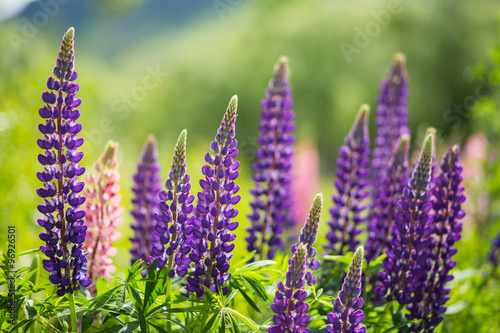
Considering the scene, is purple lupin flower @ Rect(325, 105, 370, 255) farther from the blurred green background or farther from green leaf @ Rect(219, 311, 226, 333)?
the blurred green background

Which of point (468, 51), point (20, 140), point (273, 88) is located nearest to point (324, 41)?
point (468, 51)

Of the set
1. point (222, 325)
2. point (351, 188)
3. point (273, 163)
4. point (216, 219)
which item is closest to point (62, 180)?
point (216, 219)

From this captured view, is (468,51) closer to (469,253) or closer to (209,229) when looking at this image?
(469,253)

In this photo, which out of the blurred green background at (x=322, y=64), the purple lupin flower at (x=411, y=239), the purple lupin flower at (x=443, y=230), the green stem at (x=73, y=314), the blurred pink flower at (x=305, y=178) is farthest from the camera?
the blurred green background at (x=322, y=64)

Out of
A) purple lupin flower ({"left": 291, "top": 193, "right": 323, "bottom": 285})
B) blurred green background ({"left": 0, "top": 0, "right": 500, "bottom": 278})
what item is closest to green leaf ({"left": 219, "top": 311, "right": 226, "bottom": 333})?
purple lupin flower ({"left": 291, "top": 193, "right": 323, "bottom": 285})

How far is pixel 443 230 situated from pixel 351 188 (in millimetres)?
711

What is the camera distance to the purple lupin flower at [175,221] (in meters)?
2.08

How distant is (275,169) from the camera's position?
328 centimetres

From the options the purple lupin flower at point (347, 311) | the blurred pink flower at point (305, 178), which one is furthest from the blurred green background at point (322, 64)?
the purple lupin flower at point (347, 311)

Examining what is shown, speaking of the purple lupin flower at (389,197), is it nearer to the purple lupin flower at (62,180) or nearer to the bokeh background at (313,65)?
the purple lupin flower at (62,180)

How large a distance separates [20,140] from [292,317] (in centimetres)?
496

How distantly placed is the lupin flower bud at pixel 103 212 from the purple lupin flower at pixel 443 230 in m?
1.56

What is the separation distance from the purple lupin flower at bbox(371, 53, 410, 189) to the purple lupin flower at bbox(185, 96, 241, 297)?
1935 mm

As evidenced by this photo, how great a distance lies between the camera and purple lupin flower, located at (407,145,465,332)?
8.09 ft
